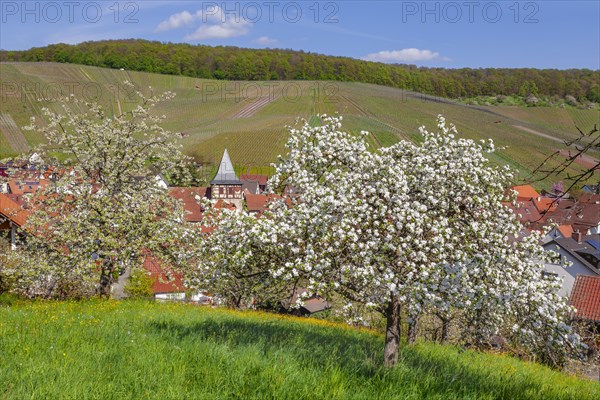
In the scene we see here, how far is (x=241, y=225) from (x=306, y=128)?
291 centimetres

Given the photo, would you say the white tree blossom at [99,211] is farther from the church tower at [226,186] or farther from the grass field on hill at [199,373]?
the church tower at [226,186]

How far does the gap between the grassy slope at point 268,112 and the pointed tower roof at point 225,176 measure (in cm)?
1393

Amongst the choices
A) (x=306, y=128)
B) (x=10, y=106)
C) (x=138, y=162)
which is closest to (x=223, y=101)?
(x=10, y=106)

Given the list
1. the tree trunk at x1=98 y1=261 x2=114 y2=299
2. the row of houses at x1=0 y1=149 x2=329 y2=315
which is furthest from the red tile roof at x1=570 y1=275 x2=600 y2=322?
the tree trunk at x1=98 y1=261 x2=114 y2=299

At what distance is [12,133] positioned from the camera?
128 metres

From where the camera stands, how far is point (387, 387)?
6.50 metres

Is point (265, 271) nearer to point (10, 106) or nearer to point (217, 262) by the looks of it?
point (217, 262)

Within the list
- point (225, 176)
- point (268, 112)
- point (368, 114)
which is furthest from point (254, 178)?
point (368, 114)

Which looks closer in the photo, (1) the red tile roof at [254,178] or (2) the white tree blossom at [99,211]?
(2) the white tree blossom at [99,211]

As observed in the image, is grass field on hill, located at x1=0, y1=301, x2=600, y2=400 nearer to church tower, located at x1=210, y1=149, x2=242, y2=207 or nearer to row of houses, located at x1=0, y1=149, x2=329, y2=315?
row of houses, located at x1=0, y1=149, x2=329, y2=315

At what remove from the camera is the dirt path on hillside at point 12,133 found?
4818 inches

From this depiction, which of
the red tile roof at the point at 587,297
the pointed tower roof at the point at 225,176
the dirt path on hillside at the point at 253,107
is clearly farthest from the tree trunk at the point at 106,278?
the dirt path on hillside at the point at 253,107

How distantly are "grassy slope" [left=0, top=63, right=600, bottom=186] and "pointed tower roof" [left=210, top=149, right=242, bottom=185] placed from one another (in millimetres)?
13933

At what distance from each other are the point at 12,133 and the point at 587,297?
131 m
